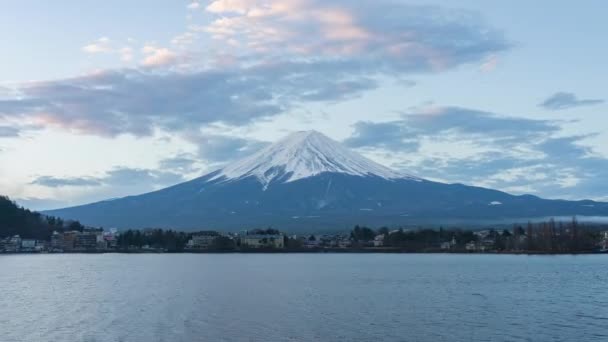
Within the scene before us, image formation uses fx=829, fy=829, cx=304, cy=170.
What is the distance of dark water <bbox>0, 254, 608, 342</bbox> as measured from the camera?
667 inches

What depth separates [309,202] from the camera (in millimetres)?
138625

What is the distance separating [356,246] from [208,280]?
4649 cm

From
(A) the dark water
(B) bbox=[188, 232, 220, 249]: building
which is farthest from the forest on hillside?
(A) the dark water

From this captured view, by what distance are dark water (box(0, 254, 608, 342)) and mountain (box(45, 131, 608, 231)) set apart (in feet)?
275

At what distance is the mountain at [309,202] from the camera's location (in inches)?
4885

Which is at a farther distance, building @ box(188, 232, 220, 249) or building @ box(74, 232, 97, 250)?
building @ box(74, 232, 97, 250)

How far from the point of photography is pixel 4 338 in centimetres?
1662

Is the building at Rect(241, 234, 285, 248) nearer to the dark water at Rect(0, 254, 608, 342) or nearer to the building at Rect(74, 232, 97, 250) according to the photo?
the building at Rect(74, 232, 97, 250)

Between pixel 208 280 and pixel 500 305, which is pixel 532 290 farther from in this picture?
pixel 208 280

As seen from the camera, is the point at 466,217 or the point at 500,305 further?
the point at 466,217

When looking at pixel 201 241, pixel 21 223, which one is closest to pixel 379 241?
pixel 201 241

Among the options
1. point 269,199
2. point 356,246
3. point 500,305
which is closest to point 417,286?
point 500,305

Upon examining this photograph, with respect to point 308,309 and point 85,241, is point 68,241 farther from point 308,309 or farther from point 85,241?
point 308,309

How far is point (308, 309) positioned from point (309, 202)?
117 meters
